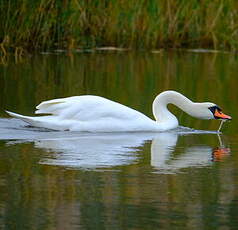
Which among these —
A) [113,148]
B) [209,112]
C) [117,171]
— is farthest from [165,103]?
[117,171]

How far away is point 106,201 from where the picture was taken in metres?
6.14

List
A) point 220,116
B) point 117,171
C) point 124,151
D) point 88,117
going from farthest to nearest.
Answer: point 220,116 < point 88,117 < point 124,151 < point 117,171

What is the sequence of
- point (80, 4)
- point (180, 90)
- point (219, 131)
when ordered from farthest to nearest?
point (80, 4)
point (180, 90)
point (219, 131)

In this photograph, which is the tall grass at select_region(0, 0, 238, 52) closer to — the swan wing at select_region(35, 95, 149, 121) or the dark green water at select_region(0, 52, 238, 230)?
→ the dark green water at select_region(0, 52, 238, 230)

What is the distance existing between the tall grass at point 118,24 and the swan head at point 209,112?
698 cm

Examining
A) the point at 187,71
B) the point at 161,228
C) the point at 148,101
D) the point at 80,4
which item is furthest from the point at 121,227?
the point at 80,4

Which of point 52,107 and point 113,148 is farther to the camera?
point 52,107

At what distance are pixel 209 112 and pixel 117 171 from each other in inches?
104

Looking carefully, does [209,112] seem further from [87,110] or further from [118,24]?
[118,24]

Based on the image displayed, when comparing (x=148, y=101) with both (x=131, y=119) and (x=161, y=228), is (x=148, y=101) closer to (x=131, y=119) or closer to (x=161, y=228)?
(x=131, y=119)

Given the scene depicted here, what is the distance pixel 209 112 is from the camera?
9594 mm

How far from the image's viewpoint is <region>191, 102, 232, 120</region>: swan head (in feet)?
31.2

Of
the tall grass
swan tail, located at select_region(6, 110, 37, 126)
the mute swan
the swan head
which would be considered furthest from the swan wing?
the tall grass

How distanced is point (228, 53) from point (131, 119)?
372 inches
